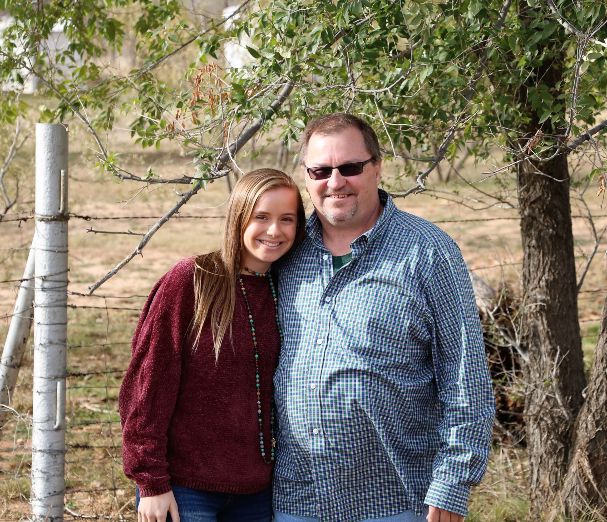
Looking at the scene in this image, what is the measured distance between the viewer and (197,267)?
2.78 metres

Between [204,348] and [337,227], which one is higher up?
[337,227]

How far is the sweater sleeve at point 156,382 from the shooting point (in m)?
2.69

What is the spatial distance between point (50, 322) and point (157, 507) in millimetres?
1400

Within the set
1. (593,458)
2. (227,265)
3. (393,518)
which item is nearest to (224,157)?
(227,265)

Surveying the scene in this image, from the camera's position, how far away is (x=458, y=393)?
2701mm

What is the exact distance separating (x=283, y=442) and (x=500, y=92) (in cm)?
231

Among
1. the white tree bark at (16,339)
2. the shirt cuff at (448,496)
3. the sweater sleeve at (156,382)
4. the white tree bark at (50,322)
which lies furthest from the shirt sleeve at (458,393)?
the white tree bark at (16,339)

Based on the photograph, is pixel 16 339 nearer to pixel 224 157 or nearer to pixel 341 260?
pixel 224 157

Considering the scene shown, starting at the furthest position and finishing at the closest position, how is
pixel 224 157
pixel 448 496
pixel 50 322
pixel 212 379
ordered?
1. pixel 224 157
2. pixel 50 322
3. pixel 212 379
4. pixel 448 496

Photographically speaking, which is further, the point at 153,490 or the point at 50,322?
the point at 50,322

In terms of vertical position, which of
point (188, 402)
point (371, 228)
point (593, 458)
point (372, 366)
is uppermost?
point (371, 228)

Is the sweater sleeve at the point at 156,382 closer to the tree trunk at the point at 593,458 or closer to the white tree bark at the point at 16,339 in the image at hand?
the white tree bark at the point at 16,339

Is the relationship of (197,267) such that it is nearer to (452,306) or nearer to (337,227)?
(337,227)

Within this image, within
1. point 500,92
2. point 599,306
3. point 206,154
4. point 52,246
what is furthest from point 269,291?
point 599,306
